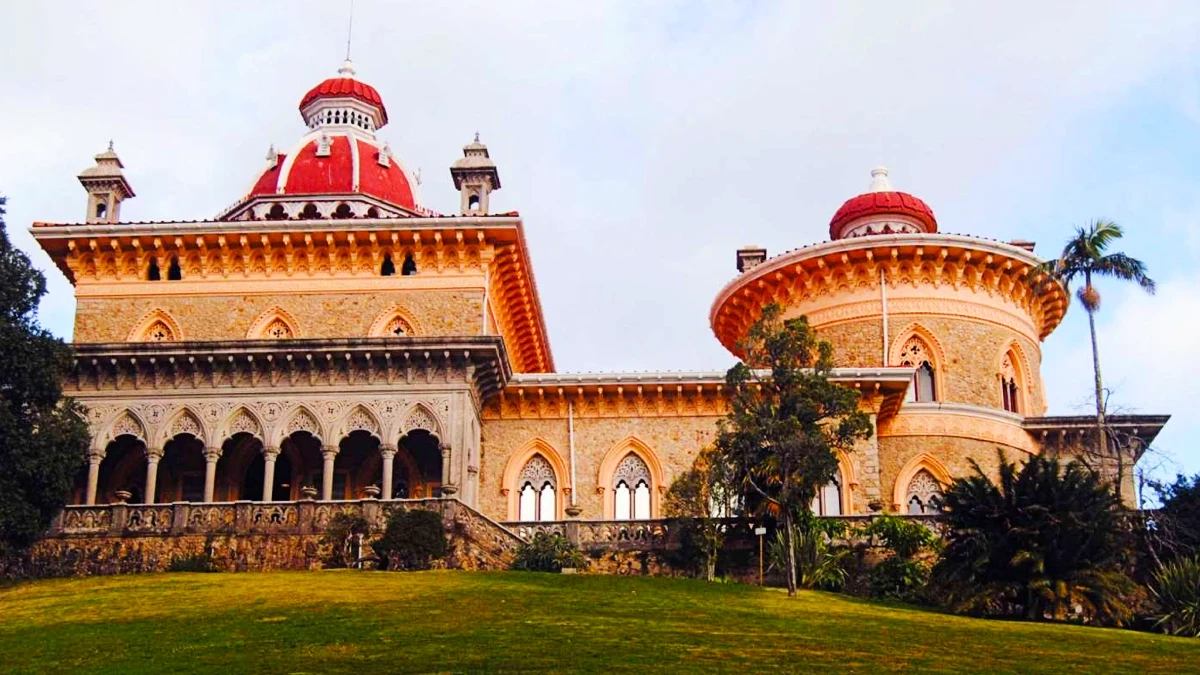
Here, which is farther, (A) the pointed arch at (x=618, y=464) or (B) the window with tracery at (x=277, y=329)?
(B) the window with tracery at (x=277, y=329)

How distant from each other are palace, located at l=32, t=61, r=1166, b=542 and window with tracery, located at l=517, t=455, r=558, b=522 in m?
0.06

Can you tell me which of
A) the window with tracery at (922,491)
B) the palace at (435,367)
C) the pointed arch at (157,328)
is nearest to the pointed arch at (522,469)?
the palace at (435,367)

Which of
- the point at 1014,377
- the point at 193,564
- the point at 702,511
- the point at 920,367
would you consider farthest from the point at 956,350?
the point at 193,564

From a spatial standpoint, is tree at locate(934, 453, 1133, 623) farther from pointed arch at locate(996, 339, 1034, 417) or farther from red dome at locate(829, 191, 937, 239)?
red dome at locate(829, 191, 937, 239)

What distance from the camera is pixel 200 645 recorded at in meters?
20.1

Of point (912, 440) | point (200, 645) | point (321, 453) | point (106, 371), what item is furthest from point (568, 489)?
point (200, 645)

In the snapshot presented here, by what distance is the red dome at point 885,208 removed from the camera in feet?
146

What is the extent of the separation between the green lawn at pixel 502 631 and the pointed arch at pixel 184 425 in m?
8.01

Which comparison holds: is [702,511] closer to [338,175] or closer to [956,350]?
[956,350]

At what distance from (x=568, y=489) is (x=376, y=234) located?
327 inches

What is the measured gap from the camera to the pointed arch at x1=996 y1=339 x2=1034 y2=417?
41.1m

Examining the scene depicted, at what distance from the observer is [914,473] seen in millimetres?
38969

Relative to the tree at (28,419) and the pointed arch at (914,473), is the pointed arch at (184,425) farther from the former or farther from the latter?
the pointed arch at (914,473)

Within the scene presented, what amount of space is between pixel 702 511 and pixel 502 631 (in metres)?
12.8
